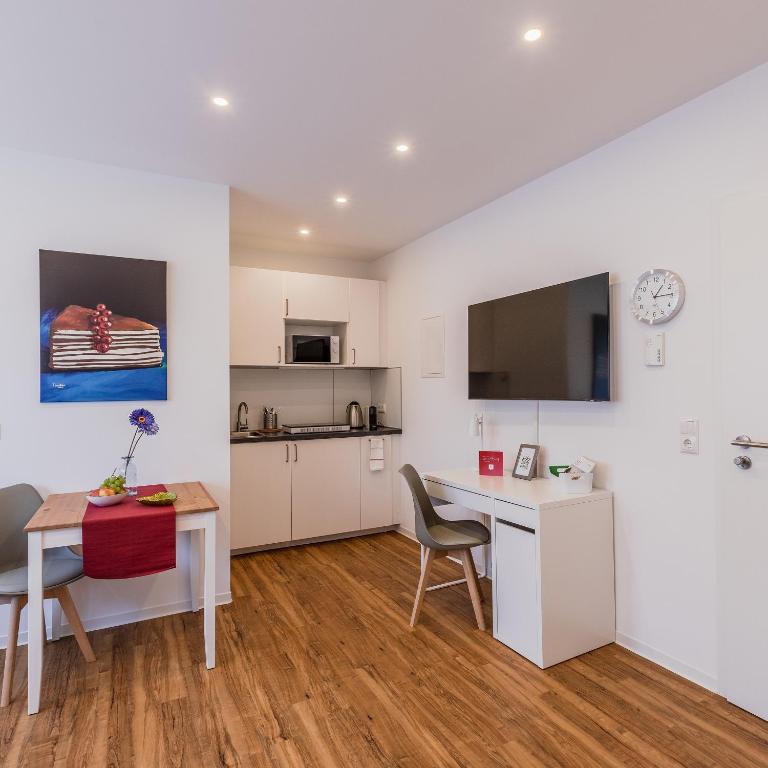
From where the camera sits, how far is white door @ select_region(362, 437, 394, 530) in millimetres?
4723

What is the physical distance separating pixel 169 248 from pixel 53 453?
1389 mm

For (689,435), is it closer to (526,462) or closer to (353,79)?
(526,462)

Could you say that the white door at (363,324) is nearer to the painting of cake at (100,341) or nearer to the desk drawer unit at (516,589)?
the painting of cake at (100,341)

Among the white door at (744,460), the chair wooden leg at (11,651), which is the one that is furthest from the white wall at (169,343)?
the white door at (744,460)

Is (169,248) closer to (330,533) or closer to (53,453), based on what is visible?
(53,453)

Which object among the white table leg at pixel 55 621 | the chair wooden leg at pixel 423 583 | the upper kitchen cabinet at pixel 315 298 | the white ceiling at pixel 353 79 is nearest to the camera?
the white ceiling at pixel 353 79

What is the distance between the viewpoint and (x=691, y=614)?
7.92 feet

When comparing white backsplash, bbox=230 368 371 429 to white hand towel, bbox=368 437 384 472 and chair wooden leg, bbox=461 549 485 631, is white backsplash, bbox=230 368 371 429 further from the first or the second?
chair wooden leg, bbox=461 549 485 631

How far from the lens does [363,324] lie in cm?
496

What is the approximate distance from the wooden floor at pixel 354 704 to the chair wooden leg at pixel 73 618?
0.07m

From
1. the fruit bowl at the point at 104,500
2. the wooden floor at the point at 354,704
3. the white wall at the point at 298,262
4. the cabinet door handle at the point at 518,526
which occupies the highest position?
the white wall at the point at 298,262

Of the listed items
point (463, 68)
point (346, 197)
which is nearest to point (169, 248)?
point (346, 197)

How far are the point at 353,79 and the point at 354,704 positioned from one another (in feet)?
8.91

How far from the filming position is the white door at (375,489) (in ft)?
15.5
